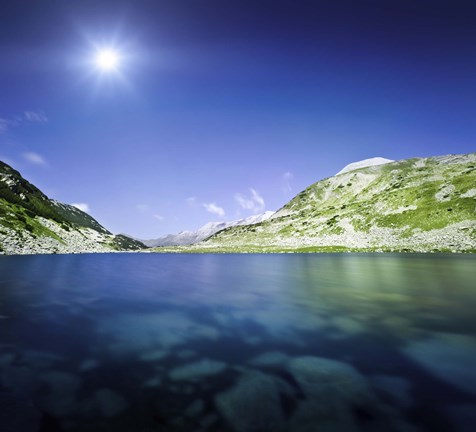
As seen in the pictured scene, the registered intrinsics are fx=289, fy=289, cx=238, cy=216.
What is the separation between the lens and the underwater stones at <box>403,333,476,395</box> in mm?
10578

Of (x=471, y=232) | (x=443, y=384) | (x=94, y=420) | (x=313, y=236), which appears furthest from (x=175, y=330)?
(x=313, y=236)

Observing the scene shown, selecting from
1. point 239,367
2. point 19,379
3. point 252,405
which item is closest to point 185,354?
point 239,367

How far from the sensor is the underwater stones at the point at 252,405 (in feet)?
24.1

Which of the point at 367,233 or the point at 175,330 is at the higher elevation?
the point at 367,233

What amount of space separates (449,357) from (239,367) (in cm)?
925

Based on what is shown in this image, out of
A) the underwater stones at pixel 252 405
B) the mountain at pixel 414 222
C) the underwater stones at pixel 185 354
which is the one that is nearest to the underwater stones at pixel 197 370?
the underwater stones at pixel 185 354

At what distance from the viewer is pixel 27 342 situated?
14.2m

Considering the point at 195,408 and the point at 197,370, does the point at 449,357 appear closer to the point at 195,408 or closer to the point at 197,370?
the point at 197,370

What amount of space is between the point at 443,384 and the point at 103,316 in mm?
19503

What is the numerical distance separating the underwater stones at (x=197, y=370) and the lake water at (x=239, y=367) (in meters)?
0.08

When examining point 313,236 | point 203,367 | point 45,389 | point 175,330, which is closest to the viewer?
point 45,389

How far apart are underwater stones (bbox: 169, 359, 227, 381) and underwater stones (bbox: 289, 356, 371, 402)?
2882mm

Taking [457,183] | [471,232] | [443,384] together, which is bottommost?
[443,384]

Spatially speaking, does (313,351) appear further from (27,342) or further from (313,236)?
(313,236)
